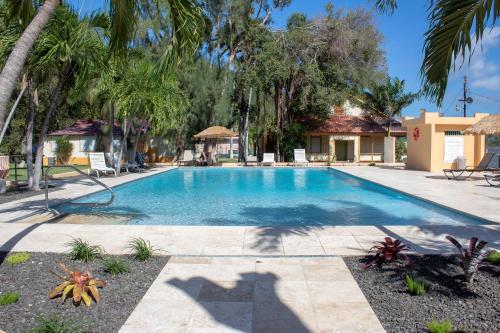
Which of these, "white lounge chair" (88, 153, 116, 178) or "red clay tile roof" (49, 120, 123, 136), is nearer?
"white lounge chair" (88, 153, 116, 178)

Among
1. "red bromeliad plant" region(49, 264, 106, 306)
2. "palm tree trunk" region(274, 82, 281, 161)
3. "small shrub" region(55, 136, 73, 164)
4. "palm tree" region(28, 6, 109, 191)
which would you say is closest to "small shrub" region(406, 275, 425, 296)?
Result: "red bromeliad plant" region(49, 264, 106, 306)

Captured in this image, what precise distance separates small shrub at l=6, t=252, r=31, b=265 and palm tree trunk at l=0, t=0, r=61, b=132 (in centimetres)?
256

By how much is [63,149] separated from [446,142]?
2465 centimetres

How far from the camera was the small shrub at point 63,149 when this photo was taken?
29.5 metres

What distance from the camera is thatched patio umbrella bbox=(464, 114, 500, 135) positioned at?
670 inches

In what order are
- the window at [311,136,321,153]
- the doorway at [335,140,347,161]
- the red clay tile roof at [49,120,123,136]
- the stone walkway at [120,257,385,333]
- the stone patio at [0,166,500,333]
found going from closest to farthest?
1. the stone walkway at [120,257,385,333]
2. the stone patio at [0,166,500,333]
3. the red clay tile roof at [49,120,123,136]
4. the window at [311,136,321,153]
5. the doorway at [335,140,347,161]

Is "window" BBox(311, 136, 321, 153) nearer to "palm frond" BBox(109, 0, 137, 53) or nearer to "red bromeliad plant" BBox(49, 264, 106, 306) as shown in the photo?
"palm frond" BBox(109, 0, 137, 53)

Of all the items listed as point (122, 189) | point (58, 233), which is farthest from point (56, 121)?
point (58, 233)

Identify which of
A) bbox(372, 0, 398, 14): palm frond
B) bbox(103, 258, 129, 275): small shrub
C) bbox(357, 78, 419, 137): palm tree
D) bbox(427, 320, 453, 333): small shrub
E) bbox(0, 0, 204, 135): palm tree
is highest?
bbox(357, 78, 419, 137): palm tree

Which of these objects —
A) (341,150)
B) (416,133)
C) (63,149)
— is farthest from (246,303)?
(341,150)

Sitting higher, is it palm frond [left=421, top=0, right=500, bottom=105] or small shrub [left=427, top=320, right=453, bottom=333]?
palm frond [left=421, top=0, right=500, bottom=105]

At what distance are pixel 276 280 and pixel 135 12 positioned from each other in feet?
10.9

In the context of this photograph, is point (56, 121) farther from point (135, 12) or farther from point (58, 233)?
point (135, 12)

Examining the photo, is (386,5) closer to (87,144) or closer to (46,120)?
(46,120)
